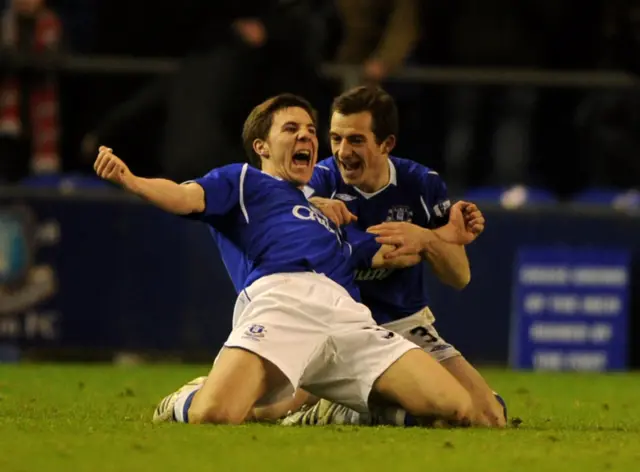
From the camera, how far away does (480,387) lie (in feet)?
26.2

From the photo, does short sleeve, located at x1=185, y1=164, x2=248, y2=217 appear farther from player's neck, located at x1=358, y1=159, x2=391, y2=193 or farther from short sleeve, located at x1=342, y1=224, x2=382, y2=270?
player's neck, located at x1=358, y1=159, x2=391, y2=193

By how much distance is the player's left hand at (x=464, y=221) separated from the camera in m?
8.12

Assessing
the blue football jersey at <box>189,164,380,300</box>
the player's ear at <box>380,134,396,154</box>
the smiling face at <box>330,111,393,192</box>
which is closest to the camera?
the blue football jersey at <box>189,164,380,300</box>

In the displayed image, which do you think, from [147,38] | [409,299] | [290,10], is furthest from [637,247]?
[409,299]

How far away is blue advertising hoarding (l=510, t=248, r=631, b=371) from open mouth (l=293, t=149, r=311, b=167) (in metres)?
5.52

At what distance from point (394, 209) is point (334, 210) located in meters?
0.49

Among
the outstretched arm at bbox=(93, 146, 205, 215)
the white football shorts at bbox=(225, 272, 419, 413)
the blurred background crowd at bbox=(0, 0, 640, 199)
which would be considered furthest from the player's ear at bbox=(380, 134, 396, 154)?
the blurred background crowd at bbox=(0, 0, 640, 199)

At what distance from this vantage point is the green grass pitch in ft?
19.1

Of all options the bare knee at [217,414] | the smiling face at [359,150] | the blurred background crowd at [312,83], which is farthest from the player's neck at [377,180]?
the blurred background crowd at [312,83]

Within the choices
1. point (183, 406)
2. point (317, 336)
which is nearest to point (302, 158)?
point (317, 336)

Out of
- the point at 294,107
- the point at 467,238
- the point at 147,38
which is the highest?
the point at 147,38

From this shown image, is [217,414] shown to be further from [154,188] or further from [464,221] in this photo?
[464,221]

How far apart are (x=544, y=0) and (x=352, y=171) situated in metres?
6.27

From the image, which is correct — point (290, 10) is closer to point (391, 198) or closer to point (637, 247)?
point (637, 247)
